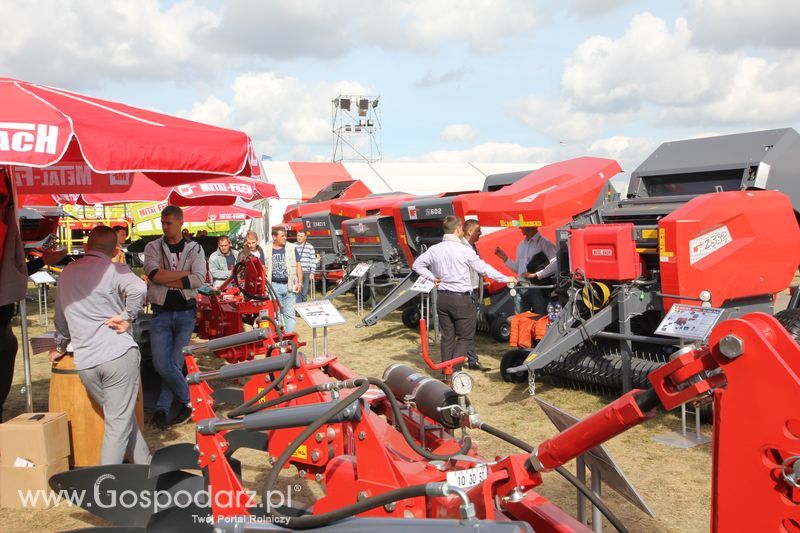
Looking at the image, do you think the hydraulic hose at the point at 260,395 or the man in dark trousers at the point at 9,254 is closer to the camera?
the hydraulic hose at the point at 260,395

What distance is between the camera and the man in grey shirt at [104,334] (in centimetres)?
391

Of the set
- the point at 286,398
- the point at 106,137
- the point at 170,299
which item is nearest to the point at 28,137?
the point at 106,137

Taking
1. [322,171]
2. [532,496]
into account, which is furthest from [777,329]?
[322,171]

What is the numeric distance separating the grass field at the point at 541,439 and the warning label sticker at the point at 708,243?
56.8 inches

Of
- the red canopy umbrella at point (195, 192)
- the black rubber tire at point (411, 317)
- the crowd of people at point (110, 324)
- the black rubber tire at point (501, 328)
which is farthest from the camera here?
the black rubber tire at point (411, 317)

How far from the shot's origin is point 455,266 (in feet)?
20.8

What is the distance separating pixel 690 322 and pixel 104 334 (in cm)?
406

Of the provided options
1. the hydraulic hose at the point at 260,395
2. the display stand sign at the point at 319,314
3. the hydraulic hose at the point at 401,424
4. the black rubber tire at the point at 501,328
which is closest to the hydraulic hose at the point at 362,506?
the hydraulic hose at the point at 401,424

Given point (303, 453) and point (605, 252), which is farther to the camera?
point (605, 252)

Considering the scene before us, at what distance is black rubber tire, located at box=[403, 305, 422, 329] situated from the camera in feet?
34.7

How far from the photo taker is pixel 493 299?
30.0 ft

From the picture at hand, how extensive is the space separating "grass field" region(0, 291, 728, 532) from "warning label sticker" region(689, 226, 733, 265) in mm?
1442

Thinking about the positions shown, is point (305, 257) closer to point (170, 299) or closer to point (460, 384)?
point (170, 299)

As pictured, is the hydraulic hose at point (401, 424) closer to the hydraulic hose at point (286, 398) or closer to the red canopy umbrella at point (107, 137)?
the hydraulic hose at point (286, 398)
